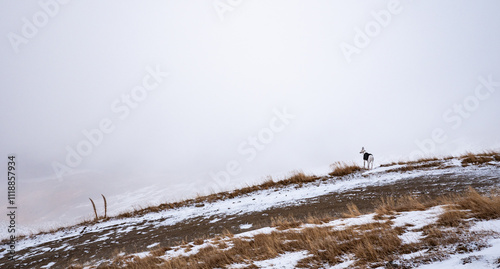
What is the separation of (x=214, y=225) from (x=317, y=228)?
21.1 ft

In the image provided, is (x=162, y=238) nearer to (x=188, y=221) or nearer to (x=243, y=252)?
(x=188, y=221)

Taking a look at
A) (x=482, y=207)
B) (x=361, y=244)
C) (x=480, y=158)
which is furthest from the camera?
(x=480, y=158)

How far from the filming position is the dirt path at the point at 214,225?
33.9 ft

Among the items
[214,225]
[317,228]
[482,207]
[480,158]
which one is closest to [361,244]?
[317,228]

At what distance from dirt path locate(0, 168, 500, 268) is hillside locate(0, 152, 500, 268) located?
6cm

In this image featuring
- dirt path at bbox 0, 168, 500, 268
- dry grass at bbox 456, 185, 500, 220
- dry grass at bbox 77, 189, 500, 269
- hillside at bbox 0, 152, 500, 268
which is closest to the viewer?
dry grass at bbox 77, 189, 500, 269

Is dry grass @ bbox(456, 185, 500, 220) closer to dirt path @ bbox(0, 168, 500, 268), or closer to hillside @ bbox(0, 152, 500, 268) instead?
hillside @ bbox(0, 152, 500, 268)

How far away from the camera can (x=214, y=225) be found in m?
11.8

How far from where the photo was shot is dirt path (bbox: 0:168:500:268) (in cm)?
1032

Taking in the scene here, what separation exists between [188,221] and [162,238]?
234 centimetres

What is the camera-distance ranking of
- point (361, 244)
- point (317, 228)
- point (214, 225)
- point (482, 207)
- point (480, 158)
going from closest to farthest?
1. point (361, 244)
2. point (482, 207)
3. point (317, 228)
4. point (214, 225)
5. point (480, 158)

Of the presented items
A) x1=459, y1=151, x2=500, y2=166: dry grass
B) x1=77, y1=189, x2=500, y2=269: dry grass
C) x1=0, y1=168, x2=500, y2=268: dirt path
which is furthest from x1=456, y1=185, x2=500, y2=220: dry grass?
x1=459, y1=151, x2=500, y2=166: dry grass

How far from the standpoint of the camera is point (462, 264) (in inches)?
134

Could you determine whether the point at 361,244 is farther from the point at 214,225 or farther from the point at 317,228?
the point at 214,225
